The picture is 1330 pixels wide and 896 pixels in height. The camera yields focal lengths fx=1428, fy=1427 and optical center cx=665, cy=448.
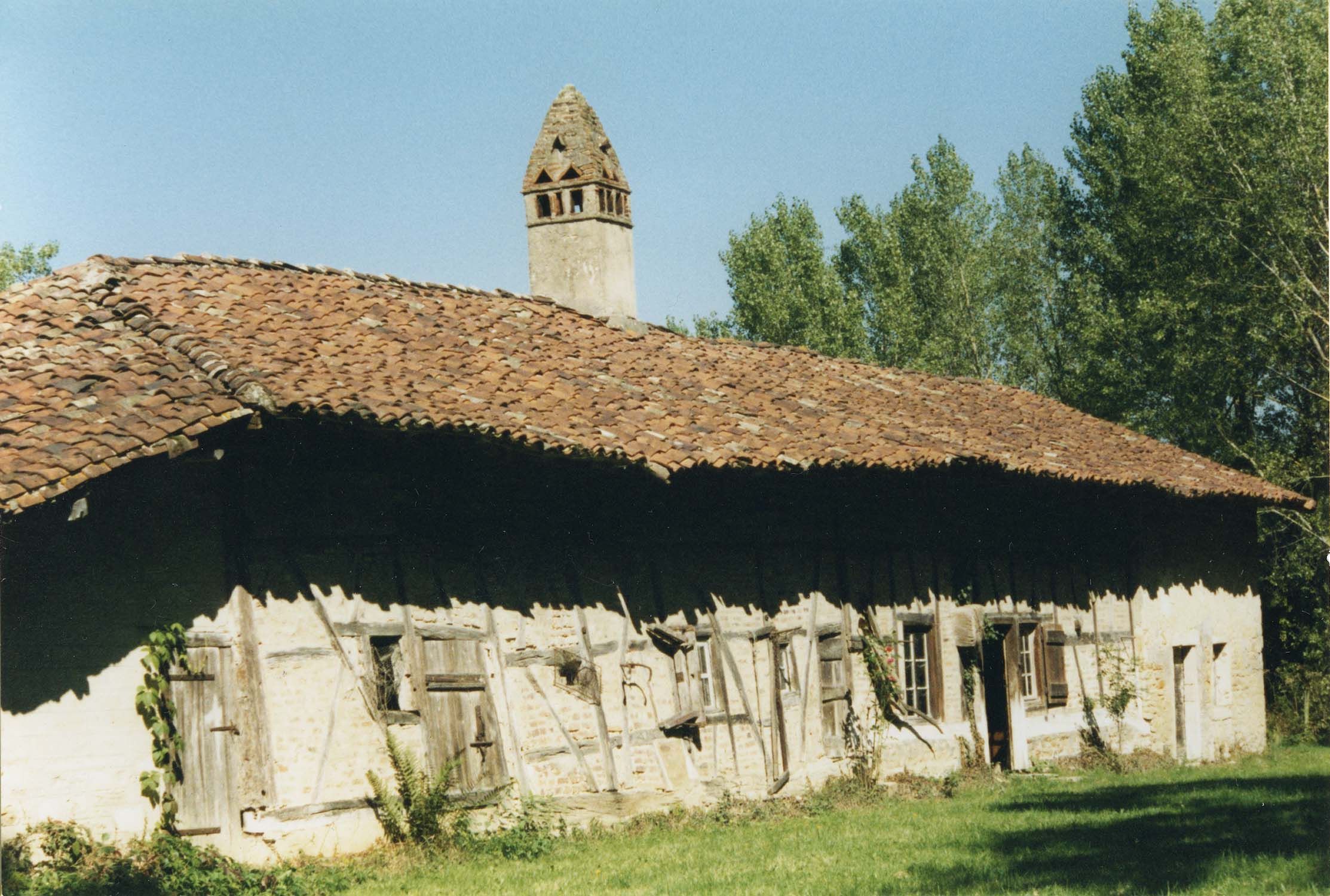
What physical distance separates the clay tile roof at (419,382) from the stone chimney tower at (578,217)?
3.23 feet

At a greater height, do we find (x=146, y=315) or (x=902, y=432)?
(x=146, y=315)

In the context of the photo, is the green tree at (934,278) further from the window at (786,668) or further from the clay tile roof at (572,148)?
the window at (786,668)

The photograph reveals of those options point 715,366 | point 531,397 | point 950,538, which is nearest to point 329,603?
point 531,397

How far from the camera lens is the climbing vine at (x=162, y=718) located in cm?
941

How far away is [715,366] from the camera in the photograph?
16.0m

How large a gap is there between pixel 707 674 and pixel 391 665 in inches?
131

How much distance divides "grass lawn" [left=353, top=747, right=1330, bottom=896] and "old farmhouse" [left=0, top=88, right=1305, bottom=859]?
0.95 m

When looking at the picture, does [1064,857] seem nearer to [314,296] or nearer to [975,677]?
[975,677]

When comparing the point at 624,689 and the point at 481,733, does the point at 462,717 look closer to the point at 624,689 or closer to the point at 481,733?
the point at 481,733

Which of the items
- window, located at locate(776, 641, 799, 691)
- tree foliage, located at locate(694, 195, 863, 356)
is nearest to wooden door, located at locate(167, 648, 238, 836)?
window, located at locate(776, 641, 799, 691)

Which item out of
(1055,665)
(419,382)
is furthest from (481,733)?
(1055,665)

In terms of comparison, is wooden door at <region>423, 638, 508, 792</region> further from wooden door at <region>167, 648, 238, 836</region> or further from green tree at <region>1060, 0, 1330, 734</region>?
green tree at <region>1060, 0, 1330, 734</region>

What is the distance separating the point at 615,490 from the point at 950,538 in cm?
506

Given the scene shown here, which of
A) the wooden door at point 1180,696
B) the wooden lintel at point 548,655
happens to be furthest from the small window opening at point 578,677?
the wooden door at point 1180,696
